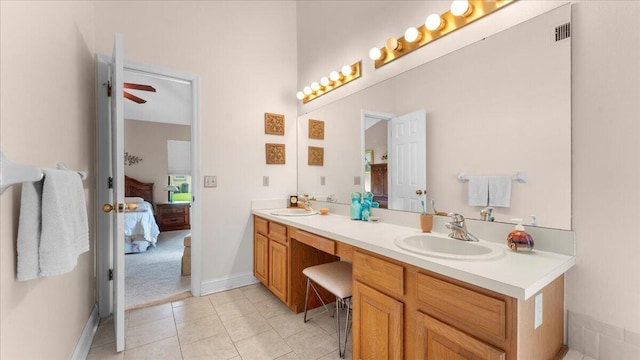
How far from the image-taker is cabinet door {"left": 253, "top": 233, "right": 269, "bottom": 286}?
2.51 m

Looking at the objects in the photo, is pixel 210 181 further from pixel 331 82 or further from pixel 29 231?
pixel 29 231

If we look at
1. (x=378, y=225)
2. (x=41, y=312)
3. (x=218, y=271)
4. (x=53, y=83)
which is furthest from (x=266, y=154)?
(x=41, y=312)

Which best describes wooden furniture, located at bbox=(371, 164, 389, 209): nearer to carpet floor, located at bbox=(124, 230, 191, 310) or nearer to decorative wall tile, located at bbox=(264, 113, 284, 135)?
decorative wall tile, located at bbox=(264, 113, 284, 135)

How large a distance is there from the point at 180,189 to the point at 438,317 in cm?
659

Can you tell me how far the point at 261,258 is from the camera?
2613 mm

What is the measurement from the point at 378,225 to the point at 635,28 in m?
1.47

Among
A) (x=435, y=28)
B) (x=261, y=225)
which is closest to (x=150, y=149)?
(x=261, y=225)

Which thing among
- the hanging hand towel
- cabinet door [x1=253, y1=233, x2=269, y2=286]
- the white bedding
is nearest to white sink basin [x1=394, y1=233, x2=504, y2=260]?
the hanging hand towel

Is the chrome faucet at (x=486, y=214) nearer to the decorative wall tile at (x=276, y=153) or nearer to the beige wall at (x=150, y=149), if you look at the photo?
the decorative wall tile at (x=276, y=153)

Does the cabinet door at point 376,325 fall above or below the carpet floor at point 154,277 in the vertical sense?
above

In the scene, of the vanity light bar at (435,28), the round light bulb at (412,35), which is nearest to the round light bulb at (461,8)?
the vanity light bar at (435,28)

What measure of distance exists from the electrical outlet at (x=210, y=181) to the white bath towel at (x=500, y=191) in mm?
2252

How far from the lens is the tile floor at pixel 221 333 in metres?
1.71

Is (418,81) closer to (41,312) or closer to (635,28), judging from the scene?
(635,28)
